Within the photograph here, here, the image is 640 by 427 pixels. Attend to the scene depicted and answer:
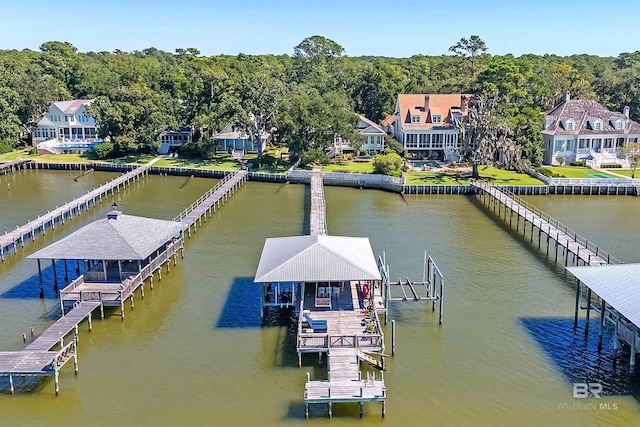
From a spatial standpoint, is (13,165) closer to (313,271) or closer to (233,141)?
(233,141)

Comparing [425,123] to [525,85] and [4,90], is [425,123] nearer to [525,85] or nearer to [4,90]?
[525,85]

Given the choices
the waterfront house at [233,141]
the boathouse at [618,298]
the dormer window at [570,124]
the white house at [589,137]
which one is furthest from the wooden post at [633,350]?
the waterfront house at [233,141]

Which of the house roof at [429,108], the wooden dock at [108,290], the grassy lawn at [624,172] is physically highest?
the house roof at [429,108]

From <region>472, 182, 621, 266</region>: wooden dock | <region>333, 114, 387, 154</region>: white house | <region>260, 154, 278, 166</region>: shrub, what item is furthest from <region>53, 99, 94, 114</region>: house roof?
<region>472, 182, 621, 266</region>: wooden dock

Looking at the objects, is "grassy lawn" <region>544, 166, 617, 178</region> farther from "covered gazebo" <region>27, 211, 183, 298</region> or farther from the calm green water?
"covered gazebo" <region>27, 211, 183, 298</region>

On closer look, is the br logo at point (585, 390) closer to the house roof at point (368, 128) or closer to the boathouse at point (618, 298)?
the boathouse at point (618, 298)
